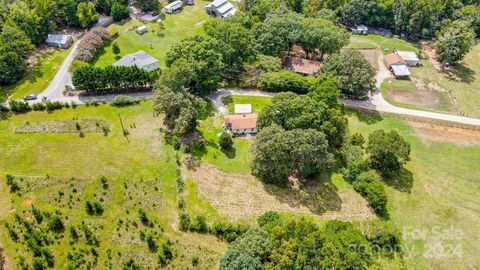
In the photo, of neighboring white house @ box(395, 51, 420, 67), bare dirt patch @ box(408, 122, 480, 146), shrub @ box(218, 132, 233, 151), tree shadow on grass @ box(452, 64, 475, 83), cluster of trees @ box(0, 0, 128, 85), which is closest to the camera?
shrub @ box(218, 132, 233, 151)

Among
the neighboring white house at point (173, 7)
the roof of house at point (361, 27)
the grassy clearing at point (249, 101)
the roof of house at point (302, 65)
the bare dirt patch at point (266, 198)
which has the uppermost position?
the roof of house at point (361, 27)

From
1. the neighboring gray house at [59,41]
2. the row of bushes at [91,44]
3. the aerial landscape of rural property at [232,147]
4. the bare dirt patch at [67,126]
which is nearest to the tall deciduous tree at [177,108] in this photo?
the aerial landscape of rural property at [232,147]

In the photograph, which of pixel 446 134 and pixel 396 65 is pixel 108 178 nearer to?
pixel 446 134

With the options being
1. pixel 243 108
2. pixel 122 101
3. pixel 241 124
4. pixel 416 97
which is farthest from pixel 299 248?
pixel 416 97

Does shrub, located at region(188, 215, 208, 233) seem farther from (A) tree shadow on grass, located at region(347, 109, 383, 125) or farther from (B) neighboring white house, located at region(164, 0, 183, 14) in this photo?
(B) neighboring white house, located at region(164, 0, 183, 14)

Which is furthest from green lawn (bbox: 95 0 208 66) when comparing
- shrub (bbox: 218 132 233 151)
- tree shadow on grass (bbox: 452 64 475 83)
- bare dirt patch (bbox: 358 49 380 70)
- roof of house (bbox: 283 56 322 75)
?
tree shadow on grass (bbox: 452 64 475 83)

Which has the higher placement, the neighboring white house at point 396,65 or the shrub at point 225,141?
the neighboring white house at point 396,65

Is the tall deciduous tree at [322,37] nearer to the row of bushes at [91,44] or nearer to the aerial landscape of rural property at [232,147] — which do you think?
the aerial landscape of rural property at [232,147]
